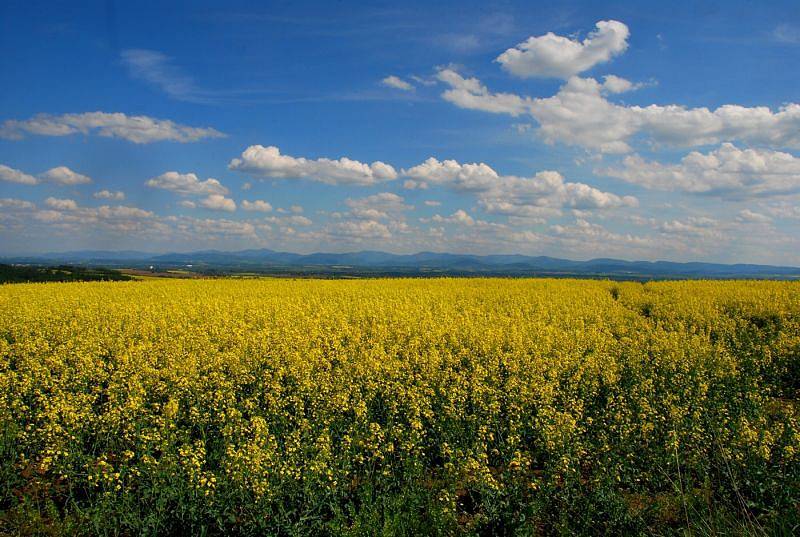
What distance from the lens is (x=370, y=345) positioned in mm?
13180

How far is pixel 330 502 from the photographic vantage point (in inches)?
238

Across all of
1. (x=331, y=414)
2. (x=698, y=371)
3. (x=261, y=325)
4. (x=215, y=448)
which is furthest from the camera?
(x=261, y=325)

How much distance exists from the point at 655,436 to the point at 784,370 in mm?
7720

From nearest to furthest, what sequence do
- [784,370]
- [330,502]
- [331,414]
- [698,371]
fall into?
[330,502] < [331,414] < [698,371] < [784,370]

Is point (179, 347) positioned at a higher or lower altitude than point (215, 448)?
higher

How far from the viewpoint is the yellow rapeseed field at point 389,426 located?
5.92 m

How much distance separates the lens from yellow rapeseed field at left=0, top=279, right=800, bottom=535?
19.4 ft

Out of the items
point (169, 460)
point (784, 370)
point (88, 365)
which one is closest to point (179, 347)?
point (88, 365)

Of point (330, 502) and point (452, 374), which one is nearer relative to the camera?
point (330, 502)

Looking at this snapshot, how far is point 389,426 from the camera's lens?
8016mm

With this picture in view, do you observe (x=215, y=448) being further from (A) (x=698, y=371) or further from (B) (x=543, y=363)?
(A) (x=698, y=371)

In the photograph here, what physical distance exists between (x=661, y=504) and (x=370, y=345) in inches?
331

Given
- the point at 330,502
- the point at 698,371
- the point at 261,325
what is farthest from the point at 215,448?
the point at 698,371

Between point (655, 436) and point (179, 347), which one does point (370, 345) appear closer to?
point (179, 347)
